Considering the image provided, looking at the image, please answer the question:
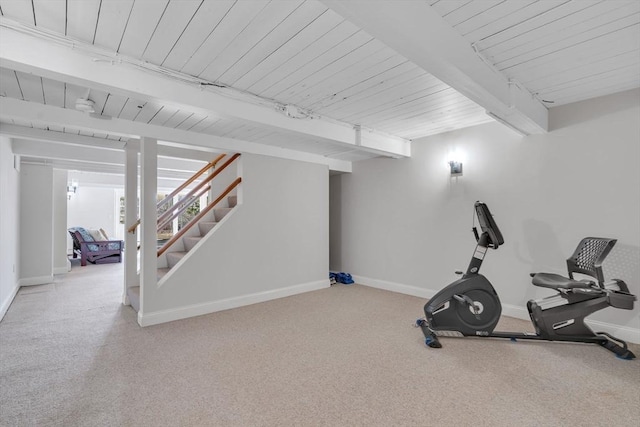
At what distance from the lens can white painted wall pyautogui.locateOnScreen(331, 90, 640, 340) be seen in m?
2.91

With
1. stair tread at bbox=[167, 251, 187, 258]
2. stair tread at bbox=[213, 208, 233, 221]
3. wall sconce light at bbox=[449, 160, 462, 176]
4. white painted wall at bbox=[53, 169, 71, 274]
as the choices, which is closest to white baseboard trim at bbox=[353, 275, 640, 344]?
wall sconce light at bbox=[449, 160, 462, 176]

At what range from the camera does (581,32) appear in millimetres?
1924

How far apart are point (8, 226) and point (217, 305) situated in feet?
9.79

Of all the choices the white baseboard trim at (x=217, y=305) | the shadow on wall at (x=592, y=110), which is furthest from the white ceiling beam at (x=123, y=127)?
the shadow on wall at (x=592, y=110)

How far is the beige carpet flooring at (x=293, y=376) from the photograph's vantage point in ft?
5.91

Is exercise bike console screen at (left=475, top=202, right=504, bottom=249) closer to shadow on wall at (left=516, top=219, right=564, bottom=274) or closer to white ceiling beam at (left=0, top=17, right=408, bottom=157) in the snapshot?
shadow on wall at (left=516, top=219, right=564, bottom=274)

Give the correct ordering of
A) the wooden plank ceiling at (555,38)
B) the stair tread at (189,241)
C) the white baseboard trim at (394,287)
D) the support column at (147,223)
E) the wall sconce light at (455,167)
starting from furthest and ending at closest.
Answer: the white baseboard trim at (394,287) < the stair tread at (189,241) < the wall sconce light at (455,167) < the support column at (147,223) < the wooden plank ceiling at (555,38)

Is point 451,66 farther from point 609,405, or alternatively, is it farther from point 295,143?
point 295,143

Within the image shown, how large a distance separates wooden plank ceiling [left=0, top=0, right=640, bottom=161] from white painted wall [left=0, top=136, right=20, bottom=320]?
5.50ft

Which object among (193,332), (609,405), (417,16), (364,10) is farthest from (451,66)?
(193,332)

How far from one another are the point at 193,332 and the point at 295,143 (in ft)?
8.93

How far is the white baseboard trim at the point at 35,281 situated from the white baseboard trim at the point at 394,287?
5405mm

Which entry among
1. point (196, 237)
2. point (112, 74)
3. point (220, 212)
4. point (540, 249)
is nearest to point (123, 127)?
point (112, 74)

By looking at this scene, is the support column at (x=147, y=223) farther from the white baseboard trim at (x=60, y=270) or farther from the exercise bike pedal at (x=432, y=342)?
the white baseboard trim at (x=60, y=270)
